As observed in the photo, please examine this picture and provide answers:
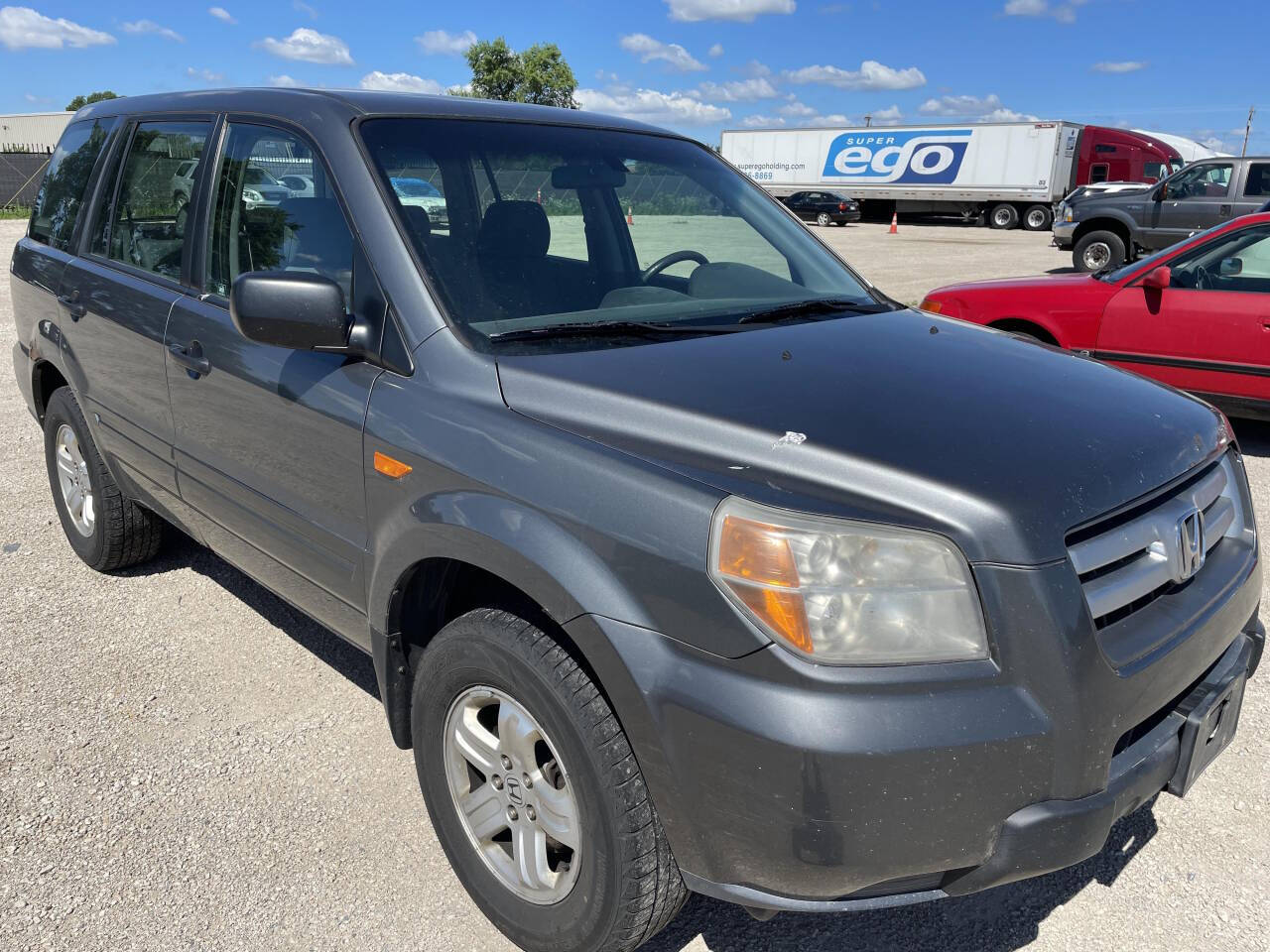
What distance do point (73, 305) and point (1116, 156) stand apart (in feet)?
123

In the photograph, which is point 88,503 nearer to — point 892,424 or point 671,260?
point 671,260

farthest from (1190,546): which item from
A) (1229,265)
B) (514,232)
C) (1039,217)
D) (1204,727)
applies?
(1039,217)

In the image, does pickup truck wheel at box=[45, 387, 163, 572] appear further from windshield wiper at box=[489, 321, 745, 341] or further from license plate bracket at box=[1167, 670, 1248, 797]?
license plate bracket at box=[1167, 670, 1248, 797]

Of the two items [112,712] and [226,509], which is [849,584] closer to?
[226,509]

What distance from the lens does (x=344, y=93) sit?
2953 millimetres

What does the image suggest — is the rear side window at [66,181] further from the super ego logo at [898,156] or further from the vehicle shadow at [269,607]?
the super ego logo at [898,156]

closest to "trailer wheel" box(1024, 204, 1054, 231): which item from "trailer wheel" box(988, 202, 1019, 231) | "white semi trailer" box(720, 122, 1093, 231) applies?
"white semi trailer" box(720, 122, 1093, 231)

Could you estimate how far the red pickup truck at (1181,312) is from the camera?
6.12 m

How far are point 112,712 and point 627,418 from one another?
7.68 feet

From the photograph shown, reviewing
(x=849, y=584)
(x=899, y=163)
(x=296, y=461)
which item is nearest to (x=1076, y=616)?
(x=849, y=584)

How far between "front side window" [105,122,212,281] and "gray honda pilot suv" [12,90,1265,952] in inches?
1.2

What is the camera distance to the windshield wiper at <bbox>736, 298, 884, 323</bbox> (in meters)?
2.82

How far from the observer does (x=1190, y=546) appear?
212 centimetres

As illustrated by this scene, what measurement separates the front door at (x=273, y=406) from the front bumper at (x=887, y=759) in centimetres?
106
